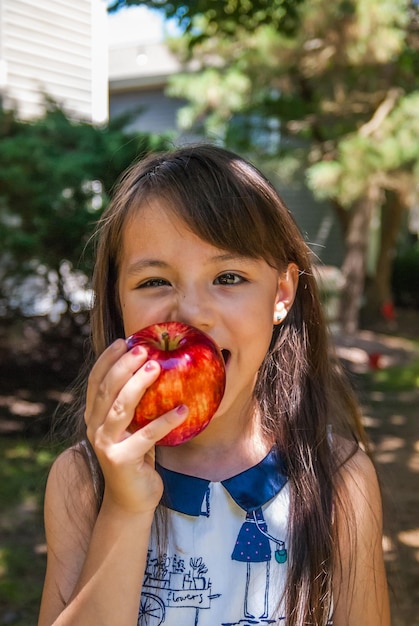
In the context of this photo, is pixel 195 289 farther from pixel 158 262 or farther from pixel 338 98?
pixel 338 98

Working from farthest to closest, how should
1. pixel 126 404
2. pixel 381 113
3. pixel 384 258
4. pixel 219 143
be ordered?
pixel 384 258 < pixel 381 113 < pixel 219 143 < pixel 126 404

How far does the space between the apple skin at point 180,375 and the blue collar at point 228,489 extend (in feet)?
0.64

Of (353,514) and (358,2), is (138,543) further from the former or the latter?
(358,2)

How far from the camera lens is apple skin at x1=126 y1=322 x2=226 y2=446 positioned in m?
1.43

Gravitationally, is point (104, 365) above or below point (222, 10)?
below

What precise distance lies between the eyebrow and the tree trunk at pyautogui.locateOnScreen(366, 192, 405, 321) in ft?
38.5

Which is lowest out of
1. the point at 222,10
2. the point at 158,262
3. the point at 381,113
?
the point at 158,262

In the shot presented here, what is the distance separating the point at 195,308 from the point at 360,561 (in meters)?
0.68

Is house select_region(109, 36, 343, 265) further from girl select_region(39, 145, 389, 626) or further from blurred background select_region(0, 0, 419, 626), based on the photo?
girl select_region(39, 145, 389, 626)

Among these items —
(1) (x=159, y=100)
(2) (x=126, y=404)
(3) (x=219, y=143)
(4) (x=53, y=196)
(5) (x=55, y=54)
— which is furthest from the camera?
(1) (x=159, y=100)

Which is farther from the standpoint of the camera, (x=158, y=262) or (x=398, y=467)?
(x=398, y=467)

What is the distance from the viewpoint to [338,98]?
10391mm

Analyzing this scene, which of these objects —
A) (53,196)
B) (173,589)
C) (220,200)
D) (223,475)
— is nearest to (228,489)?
(223,475)

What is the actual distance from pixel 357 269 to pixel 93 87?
4.73m
